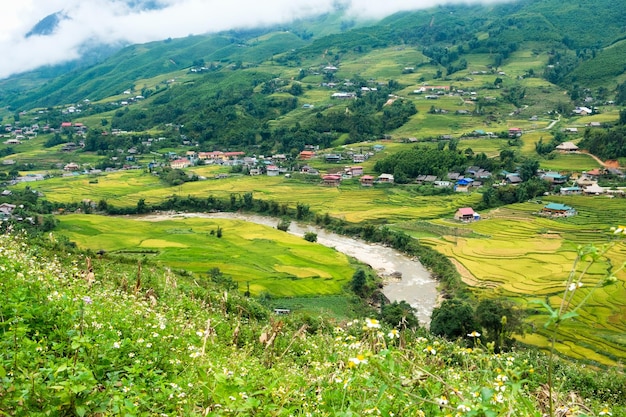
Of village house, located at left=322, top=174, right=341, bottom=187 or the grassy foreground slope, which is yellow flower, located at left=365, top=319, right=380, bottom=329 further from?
village house, located at left=322, top=174, right=341, bottom=187

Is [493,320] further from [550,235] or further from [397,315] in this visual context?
[550,235]

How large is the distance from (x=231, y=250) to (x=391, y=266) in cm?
947

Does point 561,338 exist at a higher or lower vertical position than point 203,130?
lower

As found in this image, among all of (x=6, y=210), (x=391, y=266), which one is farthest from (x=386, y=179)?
(x=6, y=210)

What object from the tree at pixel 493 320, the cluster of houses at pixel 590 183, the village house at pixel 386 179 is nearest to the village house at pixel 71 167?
the village house at pixel 386 179

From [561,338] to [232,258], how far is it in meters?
16.3

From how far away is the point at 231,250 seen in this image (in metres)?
28.1

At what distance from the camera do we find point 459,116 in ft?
212

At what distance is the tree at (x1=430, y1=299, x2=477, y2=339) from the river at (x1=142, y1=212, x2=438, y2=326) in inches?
94.6

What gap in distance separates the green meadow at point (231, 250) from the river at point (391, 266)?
1.95 metres

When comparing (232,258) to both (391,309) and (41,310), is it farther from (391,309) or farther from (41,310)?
(41,310)

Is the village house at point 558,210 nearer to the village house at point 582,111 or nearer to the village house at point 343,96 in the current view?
the village house at point 582,111

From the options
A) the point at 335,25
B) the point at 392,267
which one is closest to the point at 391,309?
the point at 392,267

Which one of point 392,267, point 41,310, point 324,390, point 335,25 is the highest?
point 335,25
